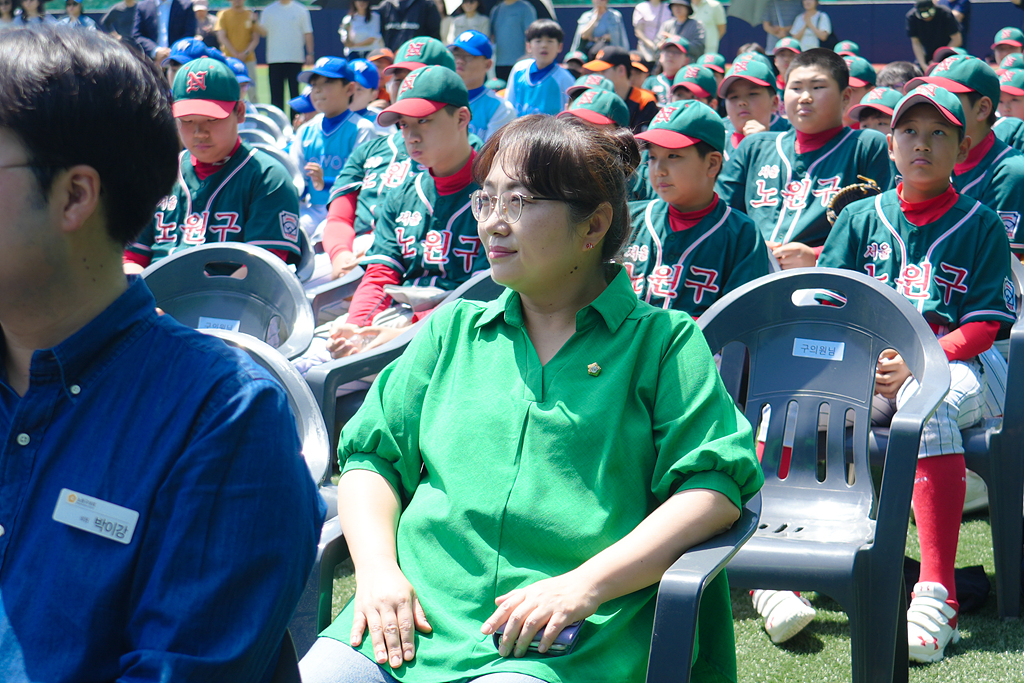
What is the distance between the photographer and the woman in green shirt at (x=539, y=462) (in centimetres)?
167

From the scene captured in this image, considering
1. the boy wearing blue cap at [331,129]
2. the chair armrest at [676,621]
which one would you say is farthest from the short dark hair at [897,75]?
the chair armrest at [676,621]

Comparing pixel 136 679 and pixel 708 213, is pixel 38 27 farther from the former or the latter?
pixel 708 213

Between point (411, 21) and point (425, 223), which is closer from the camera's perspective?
point (425, 223)

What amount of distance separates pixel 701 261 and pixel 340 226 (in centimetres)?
232

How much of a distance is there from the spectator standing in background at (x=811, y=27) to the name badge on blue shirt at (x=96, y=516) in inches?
465

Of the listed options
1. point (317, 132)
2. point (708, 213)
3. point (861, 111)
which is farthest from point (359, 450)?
point (317, 132)

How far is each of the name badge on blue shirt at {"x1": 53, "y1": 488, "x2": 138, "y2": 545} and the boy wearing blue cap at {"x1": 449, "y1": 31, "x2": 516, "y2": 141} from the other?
6218mm

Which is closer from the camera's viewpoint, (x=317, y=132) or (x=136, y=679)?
(x=136, y=679)

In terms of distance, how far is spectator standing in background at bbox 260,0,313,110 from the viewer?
11906 mm

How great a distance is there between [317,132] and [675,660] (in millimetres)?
5953

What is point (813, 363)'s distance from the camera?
2.70m

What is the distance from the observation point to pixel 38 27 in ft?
3.67

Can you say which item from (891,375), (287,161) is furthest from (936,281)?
(287,161)

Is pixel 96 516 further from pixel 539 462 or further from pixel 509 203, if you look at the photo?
pixel 509 203
